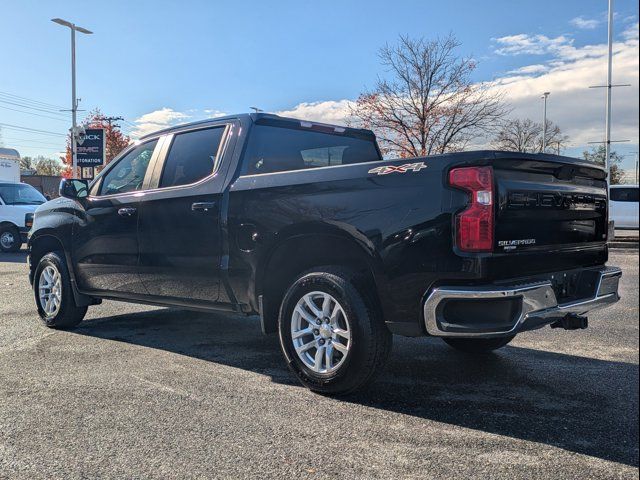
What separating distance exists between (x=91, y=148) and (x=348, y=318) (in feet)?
87.0

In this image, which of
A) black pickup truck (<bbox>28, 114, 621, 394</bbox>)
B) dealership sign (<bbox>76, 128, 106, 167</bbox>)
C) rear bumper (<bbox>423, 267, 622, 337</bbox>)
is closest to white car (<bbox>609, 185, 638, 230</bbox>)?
black pickup truck (<bbox>28, 114, 621, 394</bbox>)

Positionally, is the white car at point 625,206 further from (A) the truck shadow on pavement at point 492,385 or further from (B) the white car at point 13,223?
(B) the white car at point 13,223

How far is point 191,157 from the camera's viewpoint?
4.77 meters

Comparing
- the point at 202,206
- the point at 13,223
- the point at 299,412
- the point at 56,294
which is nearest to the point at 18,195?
the point at 13,223

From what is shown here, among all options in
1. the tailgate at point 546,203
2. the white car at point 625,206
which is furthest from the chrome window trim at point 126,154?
the white car at point 625,206

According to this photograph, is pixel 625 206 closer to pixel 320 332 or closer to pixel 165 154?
pixel 165 154

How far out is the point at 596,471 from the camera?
8.51 feet

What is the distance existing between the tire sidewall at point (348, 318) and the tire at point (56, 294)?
9.49 ft

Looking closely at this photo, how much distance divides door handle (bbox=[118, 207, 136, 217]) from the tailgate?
3240 mm

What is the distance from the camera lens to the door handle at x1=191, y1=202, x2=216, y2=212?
426 cm

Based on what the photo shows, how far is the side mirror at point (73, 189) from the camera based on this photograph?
17.9 ft

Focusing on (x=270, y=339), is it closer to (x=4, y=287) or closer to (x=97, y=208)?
(x=97, y=208)

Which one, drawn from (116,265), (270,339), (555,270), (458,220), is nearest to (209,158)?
(116,265)

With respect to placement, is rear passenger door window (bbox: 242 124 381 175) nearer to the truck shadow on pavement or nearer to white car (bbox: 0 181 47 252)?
the truck shadow on pavement
